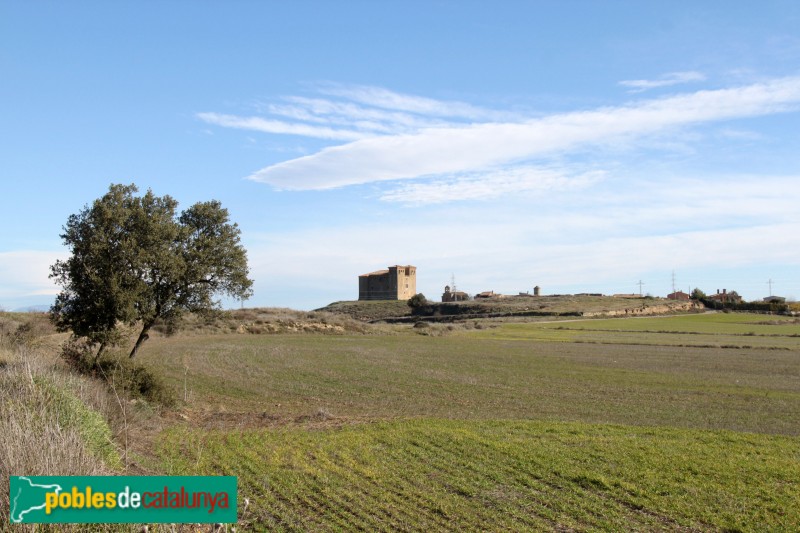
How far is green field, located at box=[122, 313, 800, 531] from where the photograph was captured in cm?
1119

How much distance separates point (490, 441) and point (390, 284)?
152 metres

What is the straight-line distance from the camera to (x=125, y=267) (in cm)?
2573

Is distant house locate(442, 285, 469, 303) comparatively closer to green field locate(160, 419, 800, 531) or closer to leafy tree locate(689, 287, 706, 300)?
leafy tree locate(689, 287, 706, 300)

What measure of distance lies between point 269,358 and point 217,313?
47.9ft

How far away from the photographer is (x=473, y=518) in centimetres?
1068

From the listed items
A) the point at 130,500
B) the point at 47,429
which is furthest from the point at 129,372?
the point at 130,500

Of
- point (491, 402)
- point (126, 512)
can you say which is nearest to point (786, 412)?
point (491, 402)

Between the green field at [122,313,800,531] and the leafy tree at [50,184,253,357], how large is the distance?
4223mm

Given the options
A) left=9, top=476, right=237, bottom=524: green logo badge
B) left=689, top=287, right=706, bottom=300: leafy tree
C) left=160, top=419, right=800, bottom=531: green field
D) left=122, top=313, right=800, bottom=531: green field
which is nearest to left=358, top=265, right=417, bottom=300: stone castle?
left=689, top=287, right=706, bottom=300: leafy tree

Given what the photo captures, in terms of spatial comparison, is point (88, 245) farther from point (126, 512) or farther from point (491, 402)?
point (126, 512)

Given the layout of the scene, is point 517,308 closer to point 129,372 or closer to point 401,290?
point 401,290

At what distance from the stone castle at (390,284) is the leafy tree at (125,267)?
13747cm

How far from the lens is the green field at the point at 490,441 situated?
11.2 metres

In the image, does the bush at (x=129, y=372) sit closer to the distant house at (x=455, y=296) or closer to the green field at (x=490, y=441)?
the green field at (x=490, y=441)
